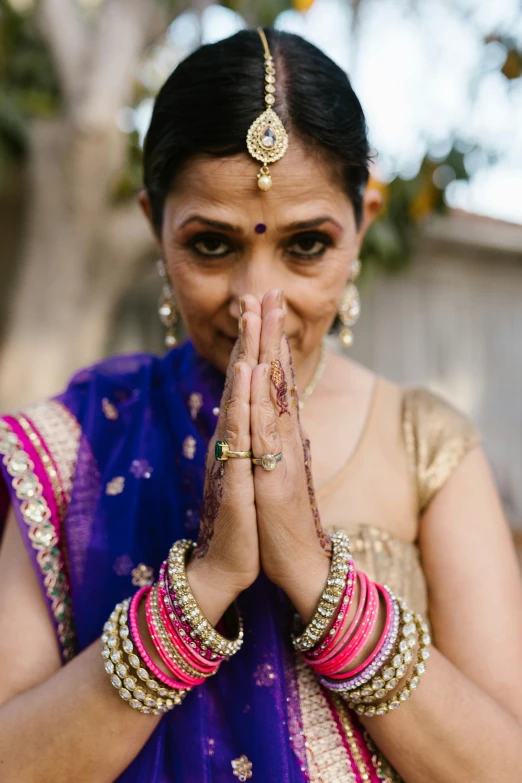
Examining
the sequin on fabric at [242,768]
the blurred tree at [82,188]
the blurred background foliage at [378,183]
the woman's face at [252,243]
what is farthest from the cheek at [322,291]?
the blurred tree at [82,188]

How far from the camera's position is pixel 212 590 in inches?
Result: 47.9

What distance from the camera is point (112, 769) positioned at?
128cm

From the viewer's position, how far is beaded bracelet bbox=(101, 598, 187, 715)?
3.98ft

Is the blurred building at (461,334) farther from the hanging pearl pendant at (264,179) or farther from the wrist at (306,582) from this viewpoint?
the wrist at (306,582)

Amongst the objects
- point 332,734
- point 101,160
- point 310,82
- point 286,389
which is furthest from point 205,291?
point 101,160

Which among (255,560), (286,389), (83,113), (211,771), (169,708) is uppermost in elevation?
(83,113)

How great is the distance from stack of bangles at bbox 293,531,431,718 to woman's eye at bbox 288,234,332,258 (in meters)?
0.60

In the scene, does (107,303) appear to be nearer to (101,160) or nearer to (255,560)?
(101,160)

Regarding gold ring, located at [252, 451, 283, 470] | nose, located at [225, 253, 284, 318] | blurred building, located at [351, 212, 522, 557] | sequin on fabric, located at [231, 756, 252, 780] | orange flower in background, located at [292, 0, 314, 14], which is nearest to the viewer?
gold ring, located at [252, 451, 283, 470]

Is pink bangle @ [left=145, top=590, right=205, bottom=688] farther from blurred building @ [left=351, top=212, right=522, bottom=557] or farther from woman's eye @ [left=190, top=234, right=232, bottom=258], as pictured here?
blurred building @ [left=351, top=212, right=522, bottom=557]

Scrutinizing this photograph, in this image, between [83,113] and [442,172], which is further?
[442,172]

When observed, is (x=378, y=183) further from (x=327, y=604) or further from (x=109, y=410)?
(x=327, y=604)

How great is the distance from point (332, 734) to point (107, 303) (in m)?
3.91

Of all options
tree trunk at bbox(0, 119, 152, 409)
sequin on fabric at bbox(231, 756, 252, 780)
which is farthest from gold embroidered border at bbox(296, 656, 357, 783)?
tree trunk at bbox(0, 119, 152, 409)
